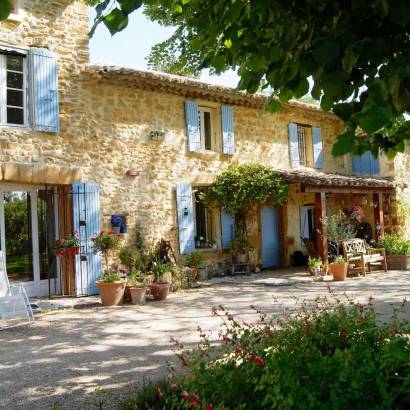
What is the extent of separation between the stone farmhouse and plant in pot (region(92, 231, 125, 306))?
468mm

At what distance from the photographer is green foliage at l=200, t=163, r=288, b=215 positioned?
440 inches

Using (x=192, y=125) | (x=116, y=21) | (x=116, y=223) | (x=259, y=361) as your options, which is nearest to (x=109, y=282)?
(x=116, y=223)

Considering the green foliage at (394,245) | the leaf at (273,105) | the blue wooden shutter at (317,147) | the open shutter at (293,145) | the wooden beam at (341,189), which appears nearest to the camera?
the leaf at (273,105)

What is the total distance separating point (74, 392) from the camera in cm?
387

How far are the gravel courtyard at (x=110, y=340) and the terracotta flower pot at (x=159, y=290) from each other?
29 cm

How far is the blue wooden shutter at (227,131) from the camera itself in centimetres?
1163

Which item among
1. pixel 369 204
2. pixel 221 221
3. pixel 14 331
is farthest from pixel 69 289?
pixel 369 204

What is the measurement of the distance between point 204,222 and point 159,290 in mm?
3293

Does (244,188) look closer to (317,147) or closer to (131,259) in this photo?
(131,259)

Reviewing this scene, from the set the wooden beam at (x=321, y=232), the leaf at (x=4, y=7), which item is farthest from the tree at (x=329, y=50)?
the wooden beam at (x=321, y=232)

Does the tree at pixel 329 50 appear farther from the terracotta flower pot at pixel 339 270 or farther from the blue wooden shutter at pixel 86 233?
the terracotta flower pot at pixel 339 270

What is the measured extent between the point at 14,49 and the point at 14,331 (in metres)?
4.94

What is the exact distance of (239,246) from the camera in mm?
11516

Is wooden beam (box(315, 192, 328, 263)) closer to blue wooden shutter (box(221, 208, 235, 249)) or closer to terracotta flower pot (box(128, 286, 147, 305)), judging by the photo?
blue wooden shutter (box(221, 208, 235, 249))
